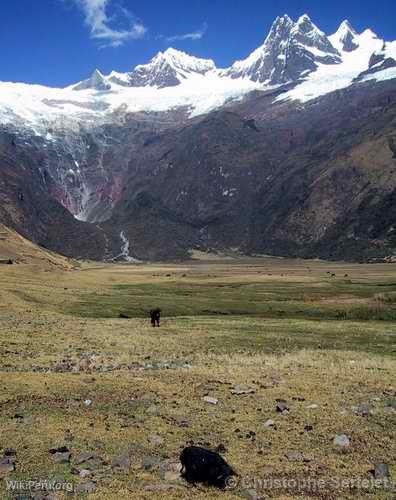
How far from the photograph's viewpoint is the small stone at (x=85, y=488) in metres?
18.7

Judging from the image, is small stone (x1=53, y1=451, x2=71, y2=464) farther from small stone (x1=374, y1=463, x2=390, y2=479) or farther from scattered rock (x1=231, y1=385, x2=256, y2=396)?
small stone (x1=374, y1=463, x2=390, y2=479)

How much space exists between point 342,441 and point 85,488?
1034 cm

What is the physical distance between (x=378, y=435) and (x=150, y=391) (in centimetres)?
1106

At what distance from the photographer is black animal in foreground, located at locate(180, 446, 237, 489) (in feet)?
64.3

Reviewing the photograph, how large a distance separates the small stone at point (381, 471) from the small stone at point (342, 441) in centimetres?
196

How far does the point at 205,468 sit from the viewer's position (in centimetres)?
1977

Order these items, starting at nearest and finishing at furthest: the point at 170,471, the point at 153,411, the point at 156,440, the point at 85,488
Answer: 1. the point at 85,488
2. the point at 170,471
3. the point at 156,440
4. the point at 153,411

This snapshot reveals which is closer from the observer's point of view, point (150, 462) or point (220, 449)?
point (150, 462)

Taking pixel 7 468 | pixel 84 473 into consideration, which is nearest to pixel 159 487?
pixel 84 473

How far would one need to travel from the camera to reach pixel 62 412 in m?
25.0

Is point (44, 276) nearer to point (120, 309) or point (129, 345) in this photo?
point (120, 309)

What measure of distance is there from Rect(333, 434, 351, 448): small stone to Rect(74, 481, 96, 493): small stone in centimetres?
973

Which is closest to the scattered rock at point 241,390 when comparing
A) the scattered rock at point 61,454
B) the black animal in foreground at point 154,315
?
the scattered rock at point 61,454

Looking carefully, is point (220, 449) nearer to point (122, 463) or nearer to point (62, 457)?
point (122, 463)
